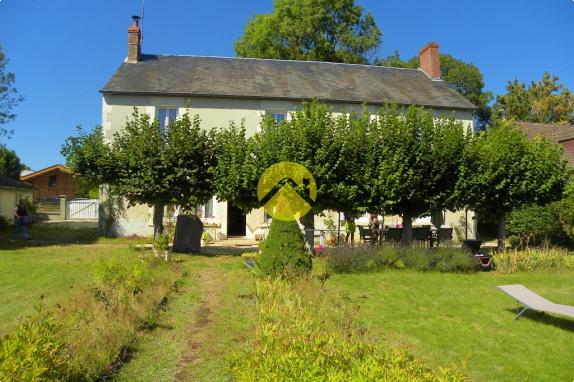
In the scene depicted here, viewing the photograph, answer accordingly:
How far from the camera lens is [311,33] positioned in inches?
1359

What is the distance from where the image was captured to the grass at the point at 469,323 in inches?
217

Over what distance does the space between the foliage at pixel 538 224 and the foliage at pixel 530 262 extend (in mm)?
6785

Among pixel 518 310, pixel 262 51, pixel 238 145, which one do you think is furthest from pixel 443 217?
pixel 262 51

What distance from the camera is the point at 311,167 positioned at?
13.9m

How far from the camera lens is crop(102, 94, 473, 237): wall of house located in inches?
781

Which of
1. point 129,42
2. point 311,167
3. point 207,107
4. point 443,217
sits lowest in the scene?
point 443,217

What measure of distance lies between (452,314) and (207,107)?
15294 mm

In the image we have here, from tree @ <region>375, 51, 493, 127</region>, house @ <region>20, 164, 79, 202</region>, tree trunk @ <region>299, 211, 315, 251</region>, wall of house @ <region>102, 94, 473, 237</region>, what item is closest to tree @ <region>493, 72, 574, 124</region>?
tree @ <region>375, 51, 493, 127</region>

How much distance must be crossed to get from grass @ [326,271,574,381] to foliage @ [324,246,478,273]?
55cm

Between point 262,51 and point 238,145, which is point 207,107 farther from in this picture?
point 262,51

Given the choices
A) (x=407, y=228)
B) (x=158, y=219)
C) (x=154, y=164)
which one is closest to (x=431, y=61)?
(x=407, y=228)

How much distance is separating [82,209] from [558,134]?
33.7 m

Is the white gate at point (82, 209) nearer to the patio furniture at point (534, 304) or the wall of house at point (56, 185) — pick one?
the wall of house at point (56, 185)

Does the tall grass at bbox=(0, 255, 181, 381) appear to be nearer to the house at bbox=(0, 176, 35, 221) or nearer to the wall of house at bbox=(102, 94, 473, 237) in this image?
the wall of house at bbox=(102, 94, 473, 237)
